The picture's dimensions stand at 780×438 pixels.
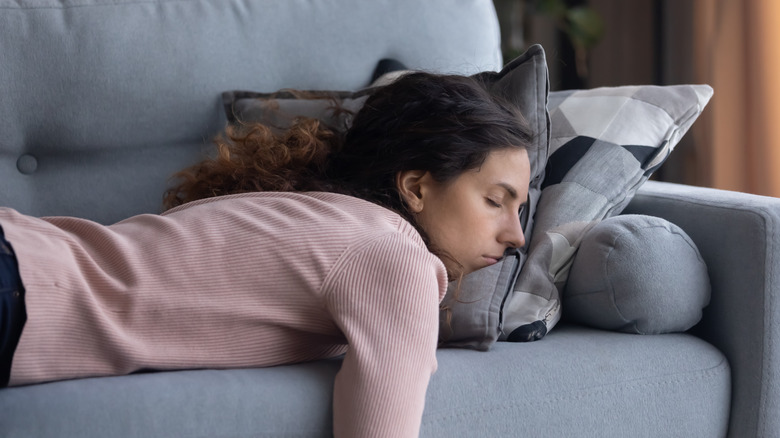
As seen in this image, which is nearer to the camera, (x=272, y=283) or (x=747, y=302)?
(x=272, y=283)

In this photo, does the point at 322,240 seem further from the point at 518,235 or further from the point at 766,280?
the point at 766,280

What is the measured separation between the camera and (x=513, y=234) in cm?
119

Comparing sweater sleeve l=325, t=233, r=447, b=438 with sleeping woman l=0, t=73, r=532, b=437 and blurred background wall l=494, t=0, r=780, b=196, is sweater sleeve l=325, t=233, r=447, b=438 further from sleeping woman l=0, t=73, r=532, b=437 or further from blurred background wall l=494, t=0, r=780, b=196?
blurred background wall l=494, t=0, r=780, b=196

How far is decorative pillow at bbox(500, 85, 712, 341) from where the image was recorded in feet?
→ 3.92

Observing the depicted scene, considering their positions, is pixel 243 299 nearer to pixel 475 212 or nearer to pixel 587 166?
pixel 475 212

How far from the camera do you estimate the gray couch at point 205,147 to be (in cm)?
90

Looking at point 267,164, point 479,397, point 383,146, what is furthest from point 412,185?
point 479,397

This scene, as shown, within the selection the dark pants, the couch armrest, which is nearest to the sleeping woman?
the dark pants

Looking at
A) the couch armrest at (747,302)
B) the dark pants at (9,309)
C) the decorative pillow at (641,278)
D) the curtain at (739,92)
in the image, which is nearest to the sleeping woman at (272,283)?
the dark pants at (9,309)

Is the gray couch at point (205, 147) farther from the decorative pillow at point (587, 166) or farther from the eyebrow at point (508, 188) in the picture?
the eyebrow at point (508, 188)

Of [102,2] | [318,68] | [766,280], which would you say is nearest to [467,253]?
[766,280]

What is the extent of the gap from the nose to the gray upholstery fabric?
0.15 meters

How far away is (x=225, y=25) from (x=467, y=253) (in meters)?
0.73

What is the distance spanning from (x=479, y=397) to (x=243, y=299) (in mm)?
318
